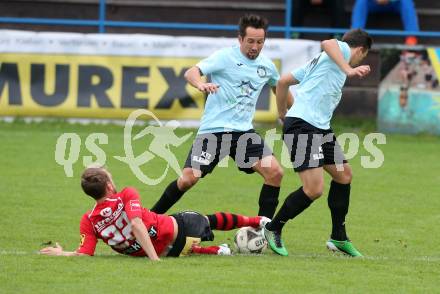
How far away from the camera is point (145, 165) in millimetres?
14305

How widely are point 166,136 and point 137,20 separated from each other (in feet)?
14.9

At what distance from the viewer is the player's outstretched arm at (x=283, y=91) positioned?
9297 mm

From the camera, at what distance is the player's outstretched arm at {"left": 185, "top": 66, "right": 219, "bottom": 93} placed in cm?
874

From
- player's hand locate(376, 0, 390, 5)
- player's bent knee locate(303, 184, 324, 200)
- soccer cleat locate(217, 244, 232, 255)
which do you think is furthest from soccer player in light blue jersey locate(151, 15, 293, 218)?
player's hand locate(376, 0, 390, 5)

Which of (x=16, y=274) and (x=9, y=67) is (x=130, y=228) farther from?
(x=9, y=67)

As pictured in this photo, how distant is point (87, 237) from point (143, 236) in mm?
436

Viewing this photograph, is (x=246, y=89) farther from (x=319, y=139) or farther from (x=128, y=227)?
(x=128, y=227)

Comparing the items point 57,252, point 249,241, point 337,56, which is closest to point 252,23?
point 337,56

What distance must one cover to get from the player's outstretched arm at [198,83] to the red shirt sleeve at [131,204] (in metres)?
1.05

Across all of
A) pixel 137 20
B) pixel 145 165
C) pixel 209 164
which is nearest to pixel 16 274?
pixel 209 164

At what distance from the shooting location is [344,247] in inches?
356

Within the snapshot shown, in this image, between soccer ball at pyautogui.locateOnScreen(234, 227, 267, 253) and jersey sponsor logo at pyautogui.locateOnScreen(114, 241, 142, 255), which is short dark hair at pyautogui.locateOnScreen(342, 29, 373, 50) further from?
jersey sponsor logo at pyautogui.locateOnScreen(114, 241, 142, 255)

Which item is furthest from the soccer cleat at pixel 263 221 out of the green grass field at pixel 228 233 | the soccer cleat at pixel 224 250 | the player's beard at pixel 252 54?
the player's beard at pixel 252 54

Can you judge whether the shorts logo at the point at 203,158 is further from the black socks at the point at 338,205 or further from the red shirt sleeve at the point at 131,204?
the red shirt sleeve at the point at 131,204
